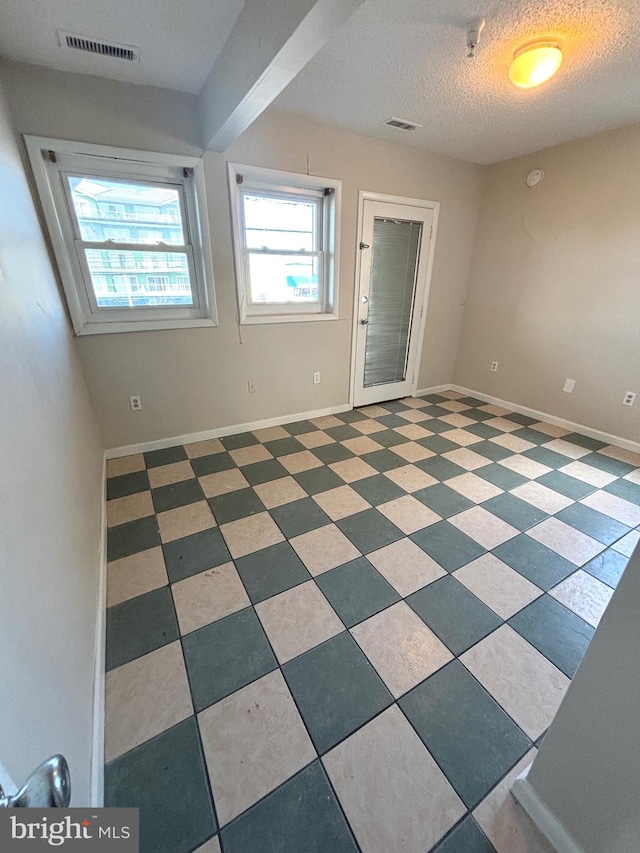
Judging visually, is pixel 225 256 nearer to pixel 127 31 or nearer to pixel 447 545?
A: pixel 127 31

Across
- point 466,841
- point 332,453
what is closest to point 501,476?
point 332,453

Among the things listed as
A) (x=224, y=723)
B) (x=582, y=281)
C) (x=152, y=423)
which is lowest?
(x=224, y=723)

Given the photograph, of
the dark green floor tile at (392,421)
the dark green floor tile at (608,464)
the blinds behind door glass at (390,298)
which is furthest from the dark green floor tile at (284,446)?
the dark green floor tile at (608,464)

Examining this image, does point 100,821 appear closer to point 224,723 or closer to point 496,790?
point 224,723

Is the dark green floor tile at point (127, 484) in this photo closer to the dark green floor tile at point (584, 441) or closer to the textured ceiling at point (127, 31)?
the textured ceiling at point (127, 31)

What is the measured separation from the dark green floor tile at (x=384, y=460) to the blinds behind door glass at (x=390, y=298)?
116 centimetres

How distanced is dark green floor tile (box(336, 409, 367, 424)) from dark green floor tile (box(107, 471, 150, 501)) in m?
1.90

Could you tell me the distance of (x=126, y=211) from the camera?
2.37 meters

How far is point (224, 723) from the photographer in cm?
114

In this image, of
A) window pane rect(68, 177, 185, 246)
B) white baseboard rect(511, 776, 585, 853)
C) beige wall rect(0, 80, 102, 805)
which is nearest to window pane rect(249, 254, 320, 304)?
window pane rect(68, 177, 185, 246)

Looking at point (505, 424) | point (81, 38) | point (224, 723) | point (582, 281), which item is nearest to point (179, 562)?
point (224, 723)

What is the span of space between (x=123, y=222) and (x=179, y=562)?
231 centimetres

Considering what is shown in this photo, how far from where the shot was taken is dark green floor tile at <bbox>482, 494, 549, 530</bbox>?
6.88ft

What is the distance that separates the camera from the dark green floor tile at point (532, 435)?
3165 mm
